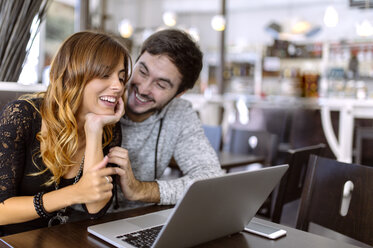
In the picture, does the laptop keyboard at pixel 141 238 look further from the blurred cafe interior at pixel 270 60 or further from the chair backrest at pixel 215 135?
the chair backrest at pixel 215 135

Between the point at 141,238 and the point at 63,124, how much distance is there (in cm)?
46

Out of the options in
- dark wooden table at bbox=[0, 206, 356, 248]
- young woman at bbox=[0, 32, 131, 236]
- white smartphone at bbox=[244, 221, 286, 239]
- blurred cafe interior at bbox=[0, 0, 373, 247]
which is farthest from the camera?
blurred cafe interior at bbox=[0, 0, 373, 247]

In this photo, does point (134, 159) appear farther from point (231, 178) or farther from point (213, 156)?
point (231, 178)

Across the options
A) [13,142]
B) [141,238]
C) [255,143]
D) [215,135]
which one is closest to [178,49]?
[13,142]

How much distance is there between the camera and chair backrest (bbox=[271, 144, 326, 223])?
159 cm

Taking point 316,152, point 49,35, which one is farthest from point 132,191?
point 49,35

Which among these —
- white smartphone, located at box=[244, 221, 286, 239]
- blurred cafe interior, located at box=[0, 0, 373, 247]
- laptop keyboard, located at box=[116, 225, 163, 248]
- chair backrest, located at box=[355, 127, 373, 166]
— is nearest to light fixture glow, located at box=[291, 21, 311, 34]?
blurred cafe interior, located at box=[0, 0, 373, 247]

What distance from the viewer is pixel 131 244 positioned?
0.83 meters

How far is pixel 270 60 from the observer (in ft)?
27.3

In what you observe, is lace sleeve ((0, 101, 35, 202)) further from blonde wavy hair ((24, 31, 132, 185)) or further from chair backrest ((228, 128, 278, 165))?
chair backrest ((228, 128, 278, 165))

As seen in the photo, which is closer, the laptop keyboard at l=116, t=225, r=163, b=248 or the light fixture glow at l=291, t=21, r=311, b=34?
the laptop keyboard at l=116, t=225, r=163, b=248

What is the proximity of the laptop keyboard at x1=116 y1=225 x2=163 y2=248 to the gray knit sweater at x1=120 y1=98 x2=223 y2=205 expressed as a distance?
0.47 meters

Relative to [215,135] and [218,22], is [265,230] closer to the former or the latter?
[215,135]

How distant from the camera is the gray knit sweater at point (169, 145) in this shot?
1.45 metres
